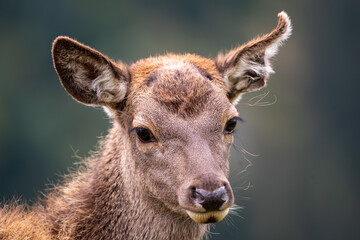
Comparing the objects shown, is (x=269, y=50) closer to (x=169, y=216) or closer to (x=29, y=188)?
(x=169, y=216)

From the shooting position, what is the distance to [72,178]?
907cm

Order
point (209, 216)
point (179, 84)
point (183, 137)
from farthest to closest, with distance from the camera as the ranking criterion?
1. point (179, 84)
2. point (183, 137)
3. point (209, 216)

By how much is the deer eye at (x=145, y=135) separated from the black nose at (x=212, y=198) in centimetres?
117

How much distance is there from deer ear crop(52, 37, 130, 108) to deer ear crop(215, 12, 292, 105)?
4.80 ft

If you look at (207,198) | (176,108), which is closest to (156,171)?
(176,108)

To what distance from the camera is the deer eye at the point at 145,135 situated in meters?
7.09

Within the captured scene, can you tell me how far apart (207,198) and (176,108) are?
55.1 inches

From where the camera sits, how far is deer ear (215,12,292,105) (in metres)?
7.62

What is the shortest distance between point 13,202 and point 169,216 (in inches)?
98.4

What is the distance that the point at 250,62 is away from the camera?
→ 7.99 metres

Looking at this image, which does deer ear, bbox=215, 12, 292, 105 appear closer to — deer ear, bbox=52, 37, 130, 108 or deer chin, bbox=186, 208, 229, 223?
deer ear, bbox=52, 37, 130, 108

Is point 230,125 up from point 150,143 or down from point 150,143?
up

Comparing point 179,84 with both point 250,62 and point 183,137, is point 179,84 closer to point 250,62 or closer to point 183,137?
point 183,137

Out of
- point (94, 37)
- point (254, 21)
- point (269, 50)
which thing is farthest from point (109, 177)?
point (254, 21)
